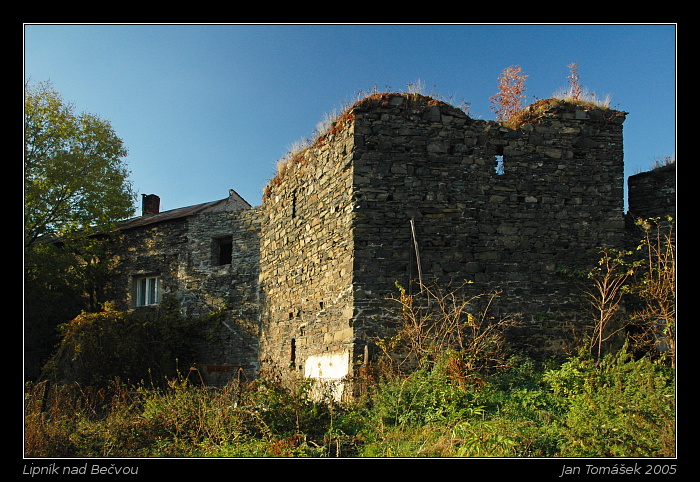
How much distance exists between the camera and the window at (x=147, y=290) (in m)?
19.3

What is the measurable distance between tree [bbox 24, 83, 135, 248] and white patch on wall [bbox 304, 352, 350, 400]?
11632 millimetres

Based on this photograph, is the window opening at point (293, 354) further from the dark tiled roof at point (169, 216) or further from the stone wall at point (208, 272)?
the dark tiled roof at point (169, 216)

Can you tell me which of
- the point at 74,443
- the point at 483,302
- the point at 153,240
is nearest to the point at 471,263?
the point at 483,302

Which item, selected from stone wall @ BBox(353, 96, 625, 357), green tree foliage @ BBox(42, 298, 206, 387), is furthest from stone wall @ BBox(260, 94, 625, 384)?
green tree foliage @ BBox(42, 298, 206, 387)

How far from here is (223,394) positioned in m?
8.69

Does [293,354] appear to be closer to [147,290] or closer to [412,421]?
[412,421]

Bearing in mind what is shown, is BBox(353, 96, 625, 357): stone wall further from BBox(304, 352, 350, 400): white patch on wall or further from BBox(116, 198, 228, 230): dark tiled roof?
BBox(116, 198, 228, 230): dark tiled roof

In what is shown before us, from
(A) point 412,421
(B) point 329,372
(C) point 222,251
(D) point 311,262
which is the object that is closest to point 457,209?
(D) point 311,262

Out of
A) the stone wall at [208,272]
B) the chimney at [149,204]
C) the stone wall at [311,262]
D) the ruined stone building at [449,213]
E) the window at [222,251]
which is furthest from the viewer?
the chimney at [149,204]

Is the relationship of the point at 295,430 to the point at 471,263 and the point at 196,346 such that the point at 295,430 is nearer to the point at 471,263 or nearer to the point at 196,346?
the point at 471,263

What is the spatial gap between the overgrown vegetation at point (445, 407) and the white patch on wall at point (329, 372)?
207 millimetres

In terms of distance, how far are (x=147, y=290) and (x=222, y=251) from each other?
3030 mm

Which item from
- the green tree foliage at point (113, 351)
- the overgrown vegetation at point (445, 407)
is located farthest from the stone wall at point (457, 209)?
the green tree foliage at point (113, 351)

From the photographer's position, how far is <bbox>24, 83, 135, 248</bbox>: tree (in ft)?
61.0
